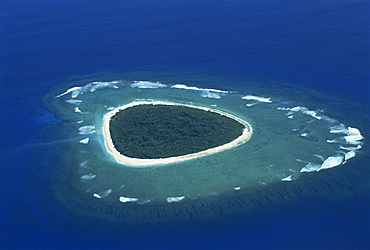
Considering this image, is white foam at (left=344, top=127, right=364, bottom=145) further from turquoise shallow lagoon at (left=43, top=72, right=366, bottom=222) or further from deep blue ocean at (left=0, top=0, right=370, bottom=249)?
deep blue ocean at (left=0, top=0, right=370, bottom=249)

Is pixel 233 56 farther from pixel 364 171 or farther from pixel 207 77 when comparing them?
pixel 364 171

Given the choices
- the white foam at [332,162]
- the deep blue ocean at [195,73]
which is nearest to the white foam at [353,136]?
the deep blue ocean at [195,73]

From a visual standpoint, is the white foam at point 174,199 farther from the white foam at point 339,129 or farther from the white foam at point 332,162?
the white foam at point 339,129

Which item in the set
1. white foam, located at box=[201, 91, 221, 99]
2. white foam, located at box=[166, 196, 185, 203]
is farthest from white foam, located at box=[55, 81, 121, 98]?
white foam, located at box=[166, 196, 185, 203]

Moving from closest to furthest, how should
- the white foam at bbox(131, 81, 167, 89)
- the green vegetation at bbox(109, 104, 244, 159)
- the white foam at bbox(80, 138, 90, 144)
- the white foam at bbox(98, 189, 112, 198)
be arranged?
1. the white foam at bbox(98, 189, 112, 198)
2. the green vegetation at bbox(109, 104, 244, 159)
3. the white foam at bbox(80, 138, 90, 144)
4. the white foam at bbox(131, 81, 167, 89)

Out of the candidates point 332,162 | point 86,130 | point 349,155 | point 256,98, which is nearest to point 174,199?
point 86,130

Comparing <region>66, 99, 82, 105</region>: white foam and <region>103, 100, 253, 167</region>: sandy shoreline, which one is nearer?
<region>103, 100, 253, 167</region>: sandy shoreline

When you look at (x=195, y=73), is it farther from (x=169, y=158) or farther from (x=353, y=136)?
(x=353, y=136)

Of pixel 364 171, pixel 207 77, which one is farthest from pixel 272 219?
pixel 207 77
